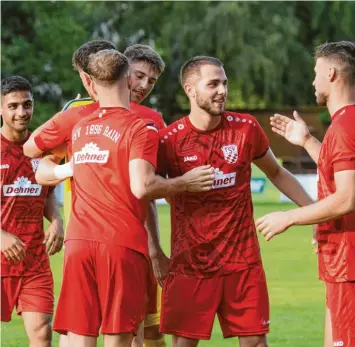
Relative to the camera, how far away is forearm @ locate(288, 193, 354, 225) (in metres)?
6.31

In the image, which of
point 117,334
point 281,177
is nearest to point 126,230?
point 117,334

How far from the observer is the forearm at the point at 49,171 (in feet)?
23.5

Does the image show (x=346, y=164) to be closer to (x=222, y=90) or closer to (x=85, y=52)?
(x=222, y=90)

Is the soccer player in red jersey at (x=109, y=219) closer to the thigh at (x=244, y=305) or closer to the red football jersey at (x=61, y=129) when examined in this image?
the red football jersey at (x=61, y=129)

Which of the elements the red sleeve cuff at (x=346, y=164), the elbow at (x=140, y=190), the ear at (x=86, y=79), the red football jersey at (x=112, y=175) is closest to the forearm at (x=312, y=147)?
the red sleeve cuff at (x=346, y=164)

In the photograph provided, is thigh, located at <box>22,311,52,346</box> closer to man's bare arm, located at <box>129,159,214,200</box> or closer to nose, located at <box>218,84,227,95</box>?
man's bare arm, located at <box>129,159,214,200</box>

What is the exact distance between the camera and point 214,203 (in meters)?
7.21

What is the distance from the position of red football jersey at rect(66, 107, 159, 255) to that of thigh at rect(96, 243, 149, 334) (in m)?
0.08

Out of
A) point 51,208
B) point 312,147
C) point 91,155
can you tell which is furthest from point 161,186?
point 51,208

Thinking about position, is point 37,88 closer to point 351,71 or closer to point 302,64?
point 302,64

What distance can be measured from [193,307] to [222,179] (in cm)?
93

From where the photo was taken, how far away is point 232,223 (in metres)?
7.20

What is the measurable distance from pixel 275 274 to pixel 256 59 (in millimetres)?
30329

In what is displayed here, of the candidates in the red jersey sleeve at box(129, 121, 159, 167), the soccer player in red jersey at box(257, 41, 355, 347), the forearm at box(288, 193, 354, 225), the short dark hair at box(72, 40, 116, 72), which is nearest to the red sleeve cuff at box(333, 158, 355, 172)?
the soccer player in red jersey at box(257, 41, 355, 347)
